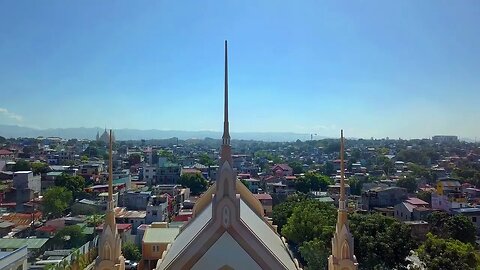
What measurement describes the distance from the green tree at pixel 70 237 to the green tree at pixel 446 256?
97.4 feet

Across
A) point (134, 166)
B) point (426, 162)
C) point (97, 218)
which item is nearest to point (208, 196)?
point (97, 218)

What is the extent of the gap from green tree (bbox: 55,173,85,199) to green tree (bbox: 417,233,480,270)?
48068 mm

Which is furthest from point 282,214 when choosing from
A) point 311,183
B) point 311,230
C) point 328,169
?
point 328,169

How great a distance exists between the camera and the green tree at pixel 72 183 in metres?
59.8

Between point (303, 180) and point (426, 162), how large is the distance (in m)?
61.5

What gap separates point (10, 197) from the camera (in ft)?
191

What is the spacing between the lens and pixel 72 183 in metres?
60.3

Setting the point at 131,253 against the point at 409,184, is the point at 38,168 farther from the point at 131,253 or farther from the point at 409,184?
the point at 409,184

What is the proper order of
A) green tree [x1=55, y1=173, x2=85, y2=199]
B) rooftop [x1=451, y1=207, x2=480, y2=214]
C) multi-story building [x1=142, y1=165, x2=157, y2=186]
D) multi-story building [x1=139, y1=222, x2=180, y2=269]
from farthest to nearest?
1. multi-story building [x1=142, y1=165, x2=157, y2=186]
2. green tree [x1=55, y1=173, x2=85, y2=199]
3. rooftop [x1=451, y1=207, x2=480, y2=214]
4. multi-story building [x1=139, y1=222, x2=180, y2=269]

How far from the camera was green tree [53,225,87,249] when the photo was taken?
38.5m

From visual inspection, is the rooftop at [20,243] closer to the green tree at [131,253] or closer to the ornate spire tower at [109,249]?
the green tree at [131,253]

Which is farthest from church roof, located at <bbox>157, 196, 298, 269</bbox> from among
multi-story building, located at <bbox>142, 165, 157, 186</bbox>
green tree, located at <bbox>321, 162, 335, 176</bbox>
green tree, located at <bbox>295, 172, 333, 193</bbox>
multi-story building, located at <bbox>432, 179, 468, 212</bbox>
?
green tree, located at <bbox>321, 162, 335, 176</bbox>

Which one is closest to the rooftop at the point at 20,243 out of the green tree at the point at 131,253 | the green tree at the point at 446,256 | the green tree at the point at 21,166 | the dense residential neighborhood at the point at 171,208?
the dense residential neighborhood at the point at 171,208

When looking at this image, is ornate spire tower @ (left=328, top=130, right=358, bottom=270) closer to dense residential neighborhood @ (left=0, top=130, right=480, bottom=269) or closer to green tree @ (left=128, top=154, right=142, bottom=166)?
dense residential neighborhood @ (left=0, top=130, right=480, bottom=269)
